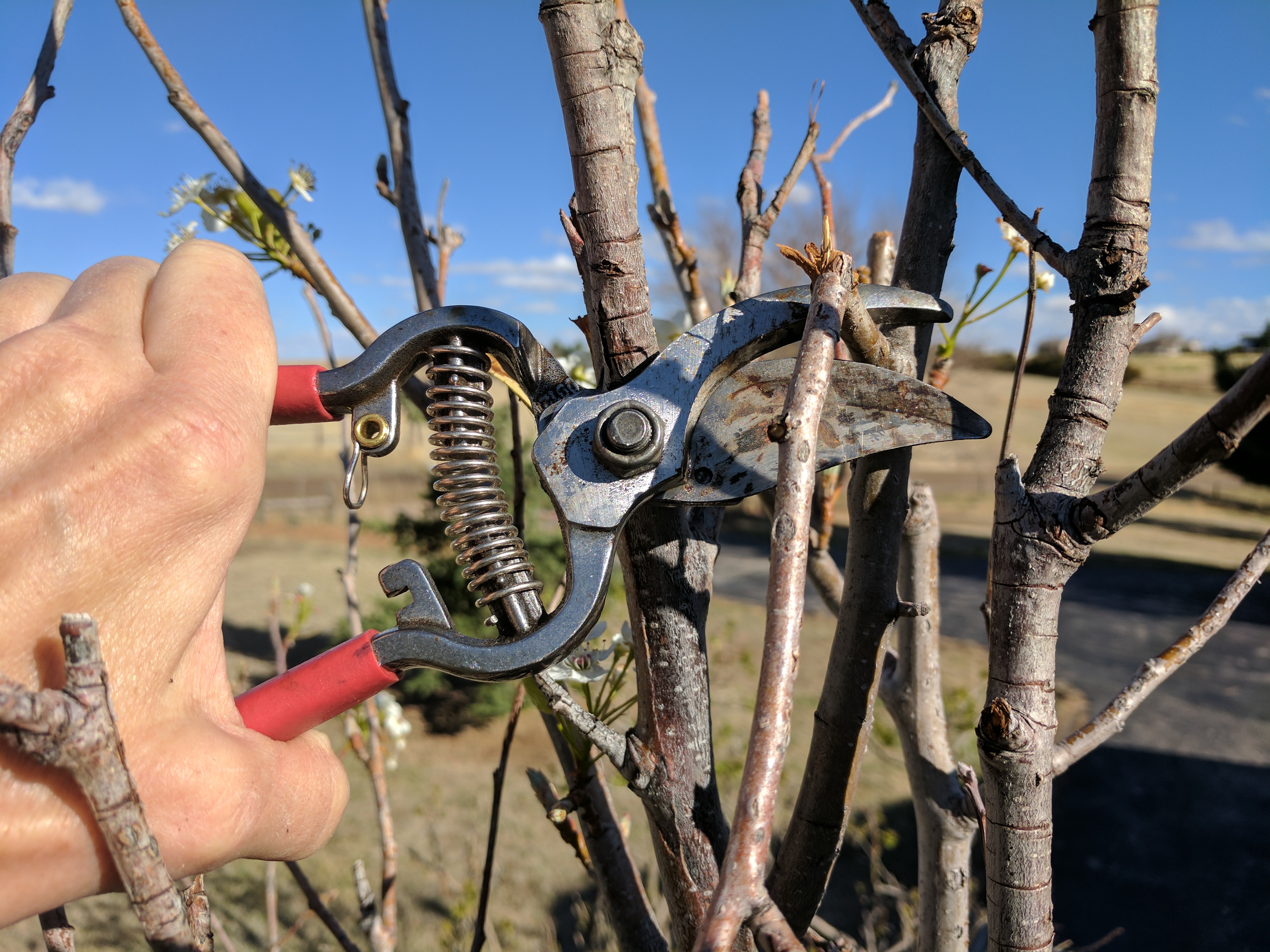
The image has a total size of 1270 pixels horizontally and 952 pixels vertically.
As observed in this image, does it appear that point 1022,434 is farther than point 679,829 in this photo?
Yes

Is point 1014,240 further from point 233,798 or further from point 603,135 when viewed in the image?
point 233,798

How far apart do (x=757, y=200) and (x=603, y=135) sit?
57cm

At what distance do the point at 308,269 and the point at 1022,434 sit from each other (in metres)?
31.3

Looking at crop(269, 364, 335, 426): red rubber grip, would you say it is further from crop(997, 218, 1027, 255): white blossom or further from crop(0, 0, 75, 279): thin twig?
crop(997, 218, 1027, 255): white blossom

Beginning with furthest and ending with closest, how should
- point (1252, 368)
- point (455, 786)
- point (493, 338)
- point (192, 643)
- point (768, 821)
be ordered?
point (455, 786), point (493, 338), point (192, 643), point (1252, 368), point (768, 821)

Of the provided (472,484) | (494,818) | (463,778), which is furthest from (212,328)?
(463,778)

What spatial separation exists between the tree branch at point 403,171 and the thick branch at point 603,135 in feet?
2.74

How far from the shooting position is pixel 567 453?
1.23m

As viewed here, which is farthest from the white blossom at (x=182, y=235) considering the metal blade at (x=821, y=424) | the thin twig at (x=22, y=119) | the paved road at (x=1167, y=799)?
the paved road at (x=1167, y=799)

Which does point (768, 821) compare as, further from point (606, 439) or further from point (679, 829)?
point (606, 439)

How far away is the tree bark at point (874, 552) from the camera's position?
118cm


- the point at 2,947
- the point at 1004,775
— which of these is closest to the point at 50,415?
the point at 1004,775

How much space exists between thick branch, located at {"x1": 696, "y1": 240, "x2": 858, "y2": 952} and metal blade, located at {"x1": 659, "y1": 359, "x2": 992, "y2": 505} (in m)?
0.28

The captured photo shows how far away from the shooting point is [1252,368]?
0.80 meters
